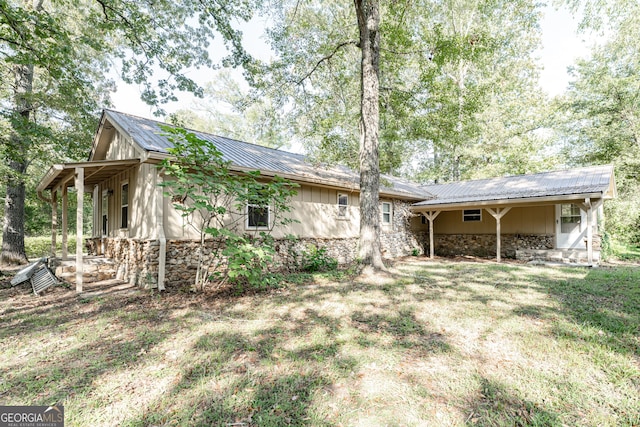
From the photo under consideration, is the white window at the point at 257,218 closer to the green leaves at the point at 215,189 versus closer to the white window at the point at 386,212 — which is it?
the green leaves at the point at 215,189

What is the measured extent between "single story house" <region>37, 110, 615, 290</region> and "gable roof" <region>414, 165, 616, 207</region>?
40mm

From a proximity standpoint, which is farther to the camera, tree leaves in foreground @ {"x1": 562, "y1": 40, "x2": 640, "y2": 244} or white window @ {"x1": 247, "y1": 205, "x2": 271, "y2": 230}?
tree leaves in foreground @ {"x1": 562, "y1": 40, "x2": 640, "y2": 244}

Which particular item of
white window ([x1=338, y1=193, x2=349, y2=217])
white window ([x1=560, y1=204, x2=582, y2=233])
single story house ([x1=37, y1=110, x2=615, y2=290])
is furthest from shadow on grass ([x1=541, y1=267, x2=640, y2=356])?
white window ([x1=338, y1=193, x2=349, y2=217])

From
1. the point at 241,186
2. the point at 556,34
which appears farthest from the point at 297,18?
the point at 556,34

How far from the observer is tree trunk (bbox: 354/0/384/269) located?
729 cm

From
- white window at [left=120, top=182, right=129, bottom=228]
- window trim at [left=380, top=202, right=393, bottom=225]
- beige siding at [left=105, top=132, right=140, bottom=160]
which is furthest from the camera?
window trim at [left=380, top=202, right=393, bottom=225]

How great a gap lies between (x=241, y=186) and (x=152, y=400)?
160 inches

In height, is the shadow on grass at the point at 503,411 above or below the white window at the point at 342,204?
below

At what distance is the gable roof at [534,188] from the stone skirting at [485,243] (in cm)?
200

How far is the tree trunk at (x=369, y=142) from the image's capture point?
7.29 meters

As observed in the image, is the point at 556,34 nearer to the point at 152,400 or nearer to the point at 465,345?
the point at 465,345

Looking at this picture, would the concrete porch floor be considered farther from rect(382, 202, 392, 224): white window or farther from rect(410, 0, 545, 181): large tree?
rect(410, 0, 545, 181): large tree

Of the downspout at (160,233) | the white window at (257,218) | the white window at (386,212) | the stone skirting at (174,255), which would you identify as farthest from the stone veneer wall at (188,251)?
the white window at (257,218)

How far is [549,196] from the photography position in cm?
980
